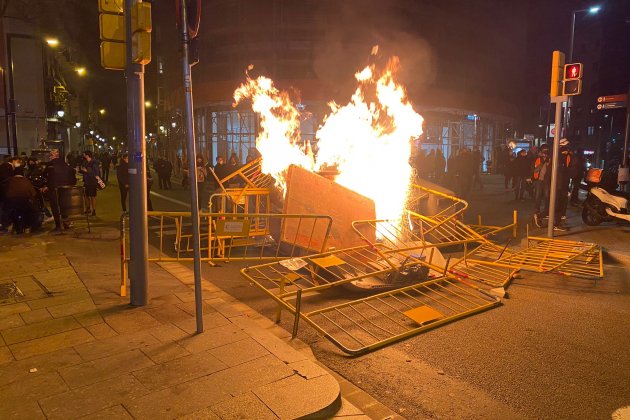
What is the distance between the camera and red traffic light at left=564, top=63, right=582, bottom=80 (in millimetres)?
8836

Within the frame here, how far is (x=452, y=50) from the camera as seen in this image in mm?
26562

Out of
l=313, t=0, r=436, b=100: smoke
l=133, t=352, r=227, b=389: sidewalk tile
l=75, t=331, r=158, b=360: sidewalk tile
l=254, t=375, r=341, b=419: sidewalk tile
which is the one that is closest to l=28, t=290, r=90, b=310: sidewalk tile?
l=75, t=331, r=158, b=360: sidewalk tile

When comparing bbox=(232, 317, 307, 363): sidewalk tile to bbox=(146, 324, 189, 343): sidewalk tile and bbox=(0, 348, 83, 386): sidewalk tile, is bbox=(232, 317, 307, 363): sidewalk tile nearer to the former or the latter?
bbox=(146, 324, 189, 343): sidewalk tile

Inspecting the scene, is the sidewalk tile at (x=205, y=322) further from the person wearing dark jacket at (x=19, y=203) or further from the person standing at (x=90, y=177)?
the person standing at (x=90, y=177)

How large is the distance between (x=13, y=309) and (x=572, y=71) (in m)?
9.76

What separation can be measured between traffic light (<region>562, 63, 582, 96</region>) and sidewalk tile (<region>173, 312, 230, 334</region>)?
301 inches

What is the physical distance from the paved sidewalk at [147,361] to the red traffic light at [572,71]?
7504 mm

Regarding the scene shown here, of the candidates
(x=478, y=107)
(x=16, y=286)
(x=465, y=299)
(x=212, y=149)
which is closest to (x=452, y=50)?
(x=478, y=107)

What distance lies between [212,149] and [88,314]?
22.0 metres

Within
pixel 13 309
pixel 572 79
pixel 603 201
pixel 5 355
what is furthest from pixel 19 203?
pixel 603 201

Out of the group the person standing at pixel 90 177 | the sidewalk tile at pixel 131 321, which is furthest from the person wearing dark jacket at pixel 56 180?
the sidewalk tile at pixel 131 321

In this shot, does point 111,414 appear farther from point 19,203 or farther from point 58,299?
point 19,203

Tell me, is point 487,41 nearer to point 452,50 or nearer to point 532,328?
point 452,50

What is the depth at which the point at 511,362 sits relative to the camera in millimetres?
4328
